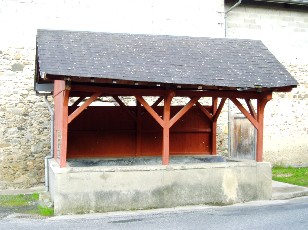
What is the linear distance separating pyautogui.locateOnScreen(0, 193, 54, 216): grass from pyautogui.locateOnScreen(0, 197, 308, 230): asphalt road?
0.47 m

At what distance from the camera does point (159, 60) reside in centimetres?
1042

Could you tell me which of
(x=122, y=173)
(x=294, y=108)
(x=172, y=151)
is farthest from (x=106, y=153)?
(x=294, y=108)

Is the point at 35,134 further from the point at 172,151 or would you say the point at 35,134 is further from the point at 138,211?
the point at 138,211

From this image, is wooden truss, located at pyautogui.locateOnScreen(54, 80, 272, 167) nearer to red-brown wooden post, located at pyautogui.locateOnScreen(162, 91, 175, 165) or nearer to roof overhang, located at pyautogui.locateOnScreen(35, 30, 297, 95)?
red-brown wooden post, located at pyautogui.locateOnScreen(162, 91, 175, 165)

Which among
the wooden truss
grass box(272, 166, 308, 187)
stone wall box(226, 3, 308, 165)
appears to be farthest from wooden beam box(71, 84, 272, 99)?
stone wall box(226, 3, 308, 165)

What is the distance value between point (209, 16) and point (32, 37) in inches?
223

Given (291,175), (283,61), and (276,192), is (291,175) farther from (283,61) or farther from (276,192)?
(283,61)

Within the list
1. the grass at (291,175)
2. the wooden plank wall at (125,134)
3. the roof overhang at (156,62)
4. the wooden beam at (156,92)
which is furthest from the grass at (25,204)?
the grass at (291,175)

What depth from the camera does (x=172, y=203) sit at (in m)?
9.80

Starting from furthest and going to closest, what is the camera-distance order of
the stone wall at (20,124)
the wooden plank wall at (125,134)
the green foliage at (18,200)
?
the stone wall at (20,124)
the wooden plank wall at (125,134)
the green foliage at (18,200)

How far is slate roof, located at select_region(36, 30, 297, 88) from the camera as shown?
943cm

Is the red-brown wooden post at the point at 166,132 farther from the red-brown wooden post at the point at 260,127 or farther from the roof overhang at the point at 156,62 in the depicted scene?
the red-brown wooden post at the point at 260,127

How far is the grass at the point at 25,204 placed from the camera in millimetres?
9297

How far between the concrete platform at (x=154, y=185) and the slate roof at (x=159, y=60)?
1.79 m
